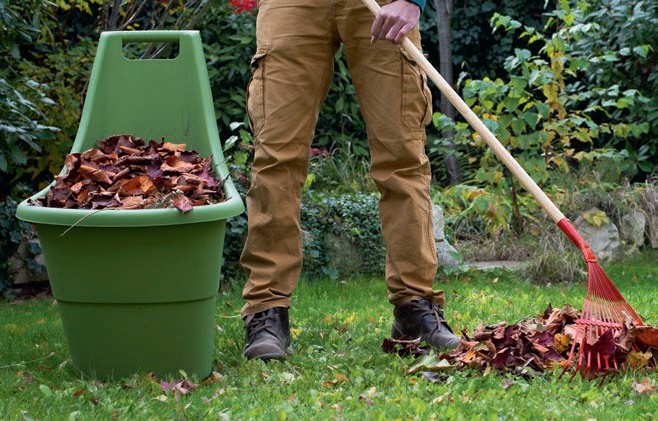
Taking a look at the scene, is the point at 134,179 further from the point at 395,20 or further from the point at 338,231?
the point at 338,231

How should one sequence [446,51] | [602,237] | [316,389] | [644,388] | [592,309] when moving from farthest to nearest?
[446,51]
[602,237]
[592,309]
[316,389]
[644,388]

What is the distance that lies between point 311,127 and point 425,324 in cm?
71

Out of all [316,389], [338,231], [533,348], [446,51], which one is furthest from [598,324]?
[446,51]

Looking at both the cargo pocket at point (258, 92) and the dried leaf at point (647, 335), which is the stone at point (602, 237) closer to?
A: the dried leaf at point (647, 335)

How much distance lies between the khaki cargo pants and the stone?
276 centimetres

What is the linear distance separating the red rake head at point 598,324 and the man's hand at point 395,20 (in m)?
0.71

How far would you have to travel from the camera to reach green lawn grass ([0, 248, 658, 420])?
2.41 metres

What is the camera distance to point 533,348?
2879mm

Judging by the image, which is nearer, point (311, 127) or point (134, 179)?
point (134, 179)

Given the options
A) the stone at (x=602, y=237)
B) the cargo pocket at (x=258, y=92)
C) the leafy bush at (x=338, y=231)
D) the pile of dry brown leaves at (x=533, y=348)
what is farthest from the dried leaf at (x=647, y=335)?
the stone at (x=602, y=237)

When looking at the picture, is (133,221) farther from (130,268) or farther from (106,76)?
(106,76)

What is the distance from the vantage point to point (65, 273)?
2621mm

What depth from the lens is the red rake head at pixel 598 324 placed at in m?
2.68

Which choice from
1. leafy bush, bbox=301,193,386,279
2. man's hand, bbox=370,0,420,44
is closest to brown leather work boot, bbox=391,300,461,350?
man's hand, bbox=370,0,420,44
